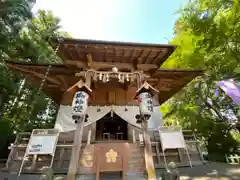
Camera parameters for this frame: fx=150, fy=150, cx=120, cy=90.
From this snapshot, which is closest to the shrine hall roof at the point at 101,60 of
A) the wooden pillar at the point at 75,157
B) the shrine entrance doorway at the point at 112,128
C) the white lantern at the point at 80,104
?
the white lantern at the point at 80,104

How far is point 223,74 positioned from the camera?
9609 millimetres

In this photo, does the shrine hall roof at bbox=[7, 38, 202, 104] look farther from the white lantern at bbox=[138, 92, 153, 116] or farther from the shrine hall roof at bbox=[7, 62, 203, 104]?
the white lantern at bbox=[138, 92, 153, 116]

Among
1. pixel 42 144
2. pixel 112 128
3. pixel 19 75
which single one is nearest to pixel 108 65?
pixel 42 144

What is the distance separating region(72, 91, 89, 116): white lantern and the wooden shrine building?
14.2 inches

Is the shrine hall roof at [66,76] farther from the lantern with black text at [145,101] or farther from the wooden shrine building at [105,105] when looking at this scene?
the lantern with black text at [145,101]

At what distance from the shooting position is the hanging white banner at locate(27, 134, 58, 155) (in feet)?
16.9

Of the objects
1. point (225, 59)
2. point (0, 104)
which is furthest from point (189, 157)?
point (0, 104)

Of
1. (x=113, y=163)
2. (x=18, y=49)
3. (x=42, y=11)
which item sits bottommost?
(x=113, y=163)

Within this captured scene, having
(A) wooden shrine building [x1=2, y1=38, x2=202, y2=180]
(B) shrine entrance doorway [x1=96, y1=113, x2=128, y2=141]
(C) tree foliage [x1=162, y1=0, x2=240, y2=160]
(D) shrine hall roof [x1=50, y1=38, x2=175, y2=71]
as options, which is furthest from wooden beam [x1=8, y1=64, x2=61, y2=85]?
(C) tree foliage [x1=162, y1=0, x2=240, y2=160]

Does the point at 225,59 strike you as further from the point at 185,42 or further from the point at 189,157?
the point at 189,157

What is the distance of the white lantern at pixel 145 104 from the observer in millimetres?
5090

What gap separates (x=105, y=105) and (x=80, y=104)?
99.0 inches

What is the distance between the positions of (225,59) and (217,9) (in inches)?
103

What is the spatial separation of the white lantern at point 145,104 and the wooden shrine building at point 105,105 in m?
0.37
